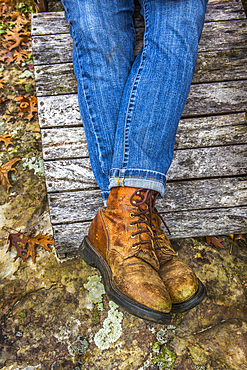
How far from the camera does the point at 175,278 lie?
114cm

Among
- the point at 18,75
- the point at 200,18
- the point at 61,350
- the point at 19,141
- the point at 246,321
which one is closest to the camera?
the point at 200,18

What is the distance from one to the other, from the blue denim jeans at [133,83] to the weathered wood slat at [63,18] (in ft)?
1.59

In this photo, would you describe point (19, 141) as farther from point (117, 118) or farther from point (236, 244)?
point (236, 244)

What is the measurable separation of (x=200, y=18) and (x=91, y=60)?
63 cm

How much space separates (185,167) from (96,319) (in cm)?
121

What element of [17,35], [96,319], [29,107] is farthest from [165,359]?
[17,35]

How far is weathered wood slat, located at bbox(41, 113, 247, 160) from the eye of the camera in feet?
5.63

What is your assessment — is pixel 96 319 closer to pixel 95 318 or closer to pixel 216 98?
pixel 95 318

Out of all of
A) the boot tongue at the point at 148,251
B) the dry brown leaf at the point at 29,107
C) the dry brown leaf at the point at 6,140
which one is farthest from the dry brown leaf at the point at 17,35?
the boot tongue at the point at 148,251

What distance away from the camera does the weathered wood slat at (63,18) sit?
72.9 inches

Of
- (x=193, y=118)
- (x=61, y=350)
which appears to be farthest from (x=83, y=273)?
(x=193, y=118)

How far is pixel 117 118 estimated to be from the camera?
4.39 feet

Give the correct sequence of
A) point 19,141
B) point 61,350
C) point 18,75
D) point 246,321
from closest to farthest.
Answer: point 61,350 → point 246,321 → point 19,141 → point 18,75

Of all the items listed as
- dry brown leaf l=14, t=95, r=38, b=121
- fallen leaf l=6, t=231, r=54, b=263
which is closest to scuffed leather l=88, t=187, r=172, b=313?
fallen leaf l=6, t=231, r=54, b=263
